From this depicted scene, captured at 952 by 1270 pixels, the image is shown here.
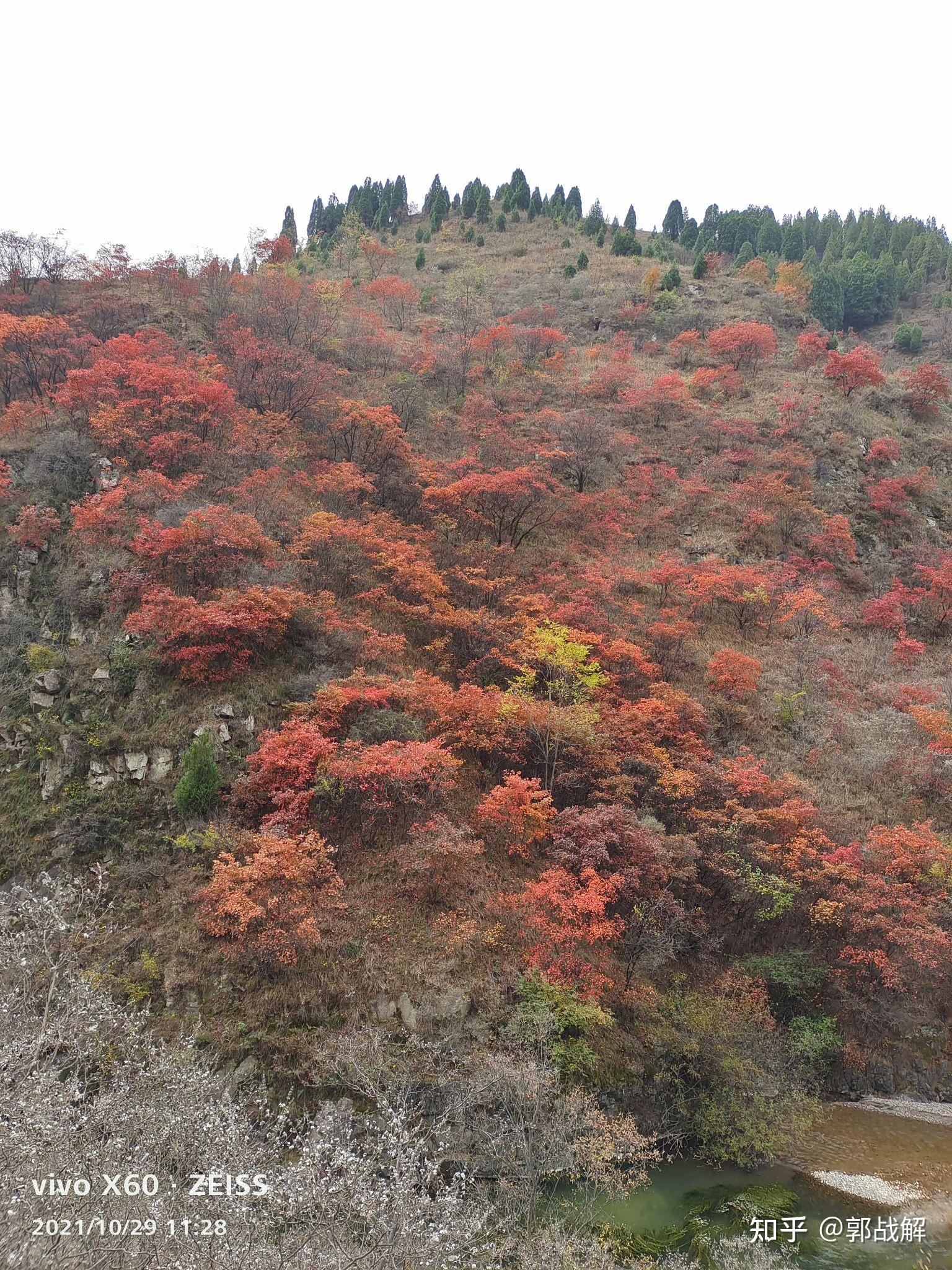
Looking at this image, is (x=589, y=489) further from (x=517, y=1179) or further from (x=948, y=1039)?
(x=517, y=1179)

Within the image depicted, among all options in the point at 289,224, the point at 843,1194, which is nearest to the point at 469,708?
the point at 843,1194

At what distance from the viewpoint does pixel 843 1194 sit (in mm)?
12672

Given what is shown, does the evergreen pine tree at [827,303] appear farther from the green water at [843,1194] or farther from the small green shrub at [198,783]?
the small green shrub at [198,783]

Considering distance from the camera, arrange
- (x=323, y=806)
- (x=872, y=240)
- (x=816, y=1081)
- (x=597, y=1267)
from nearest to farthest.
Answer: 1. (x=597, y=1267)
2. (x=816, y=1081)
3. (x=323, y=806)
4. (x=872, y=240)

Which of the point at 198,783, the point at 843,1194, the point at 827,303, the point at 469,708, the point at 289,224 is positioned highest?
the point at 289,224

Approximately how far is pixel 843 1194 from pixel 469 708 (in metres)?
13.4

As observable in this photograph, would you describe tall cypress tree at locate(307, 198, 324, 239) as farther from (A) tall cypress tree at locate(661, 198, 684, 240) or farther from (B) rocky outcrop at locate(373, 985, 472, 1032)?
(B) rocky outcrop at locate(373, 985, 472, 1032)

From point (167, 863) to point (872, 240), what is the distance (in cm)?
9752

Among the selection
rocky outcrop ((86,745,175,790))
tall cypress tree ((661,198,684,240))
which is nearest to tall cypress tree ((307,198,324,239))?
tall cypress tree ((661,198,684,240))

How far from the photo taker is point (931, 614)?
28375mm

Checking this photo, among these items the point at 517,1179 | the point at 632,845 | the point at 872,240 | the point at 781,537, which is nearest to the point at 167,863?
the point at 517,1179

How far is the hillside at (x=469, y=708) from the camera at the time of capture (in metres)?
14.0

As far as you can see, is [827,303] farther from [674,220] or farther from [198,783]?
[198,783]

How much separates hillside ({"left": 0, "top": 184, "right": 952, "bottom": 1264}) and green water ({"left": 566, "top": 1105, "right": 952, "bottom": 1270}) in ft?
2.15
